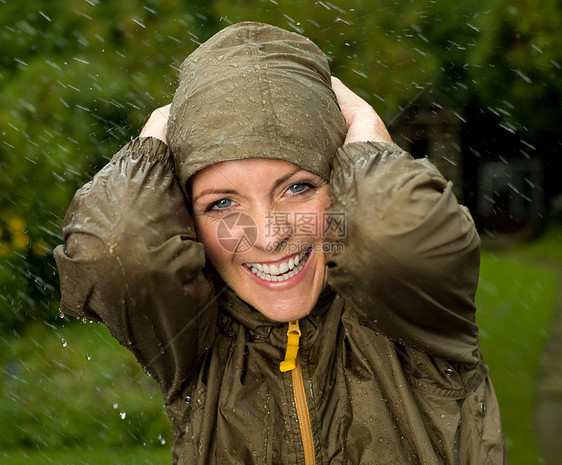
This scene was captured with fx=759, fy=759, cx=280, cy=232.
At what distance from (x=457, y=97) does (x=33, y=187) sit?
150 inches

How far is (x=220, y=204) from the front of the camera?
2664mm

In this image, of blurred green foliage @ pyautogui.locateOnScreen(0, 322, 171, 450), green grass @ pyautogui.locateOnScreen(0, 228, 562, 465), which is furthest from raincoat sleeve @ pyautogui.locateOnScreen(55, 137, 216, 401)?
blurred green foliage @ pyautogui.locateOnScreen(0, 322, 171, 450)

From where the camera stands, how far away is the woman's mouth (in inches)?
104

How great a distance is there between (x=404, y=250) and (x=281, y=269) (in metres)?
0.63

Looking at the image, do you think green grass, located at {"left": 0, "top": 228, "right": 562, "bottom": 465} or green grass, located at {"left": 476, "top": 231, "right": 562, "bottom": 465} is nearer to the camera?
green grass, located at {"left": 476, "top": 231, "right": 562, "bottom": 465}

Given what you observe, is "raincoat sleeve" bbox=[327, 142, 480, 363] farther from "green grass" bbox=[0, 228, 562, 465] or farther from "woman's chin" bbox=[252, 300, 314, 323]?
"green grass" bbox=[0, 228, 562, 465]

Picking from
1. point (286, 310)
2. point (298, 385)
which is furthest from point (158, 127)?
point (298, 385)

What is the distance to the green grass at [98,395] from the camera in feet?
17.4

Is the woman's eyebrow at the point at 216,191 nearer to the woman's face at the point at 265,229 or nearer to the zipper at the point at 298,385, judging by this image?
the woman's face at the point at 265,229

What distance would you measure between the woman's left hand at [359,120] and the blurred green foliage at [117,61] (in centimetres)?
272

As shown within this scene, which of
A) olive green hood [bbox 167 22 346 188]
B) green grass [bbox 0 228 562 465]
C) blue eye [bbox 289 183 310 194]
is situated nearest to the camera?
olive green hood [bbox 167 22 346 188]

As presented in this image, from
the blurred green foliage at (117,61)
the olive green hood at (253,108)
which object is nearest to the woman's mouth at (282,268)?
the olive green hood at (253,108)

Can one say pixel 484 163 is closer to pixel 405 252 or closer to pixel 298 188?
pixel 298 188

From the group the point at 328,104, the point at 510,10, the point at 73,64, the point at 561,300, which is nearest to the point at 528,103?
the point at 510,10
